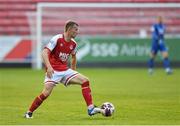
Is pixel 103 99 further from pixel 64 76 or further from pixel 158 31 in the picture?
pixel 158 31

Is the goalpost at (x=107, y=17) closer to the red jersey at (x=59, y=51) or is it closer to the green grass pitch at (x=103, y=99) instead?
the green grass pitch at (x=103, y=99)

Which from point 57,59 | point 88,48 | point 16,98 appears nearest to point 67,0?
point 88,48

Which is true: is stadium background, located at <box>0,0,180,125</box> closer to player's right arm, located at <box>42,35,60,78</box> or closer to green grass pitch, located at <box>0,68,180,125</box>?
green grass pitch, located at <box>0,68,180,125</box>

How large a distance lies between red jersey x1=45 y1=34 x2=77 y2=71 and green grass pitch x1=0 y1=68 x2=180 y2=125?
95 cm

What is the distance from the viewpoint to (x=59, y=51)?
1218 cm

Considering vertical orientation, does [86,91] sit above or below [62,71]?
below

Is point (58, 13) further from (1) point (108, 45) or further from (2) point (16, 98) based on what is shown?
(2) point (16, 98)

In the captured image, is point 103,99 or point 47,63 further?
point 103,99

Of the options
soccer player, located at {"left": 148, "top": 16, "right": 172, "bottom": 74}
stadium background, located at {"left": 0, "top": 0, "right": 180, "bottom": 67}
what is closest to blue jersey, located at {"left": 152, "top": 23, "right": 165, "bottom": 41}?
soccer player, located at {"left": 148, "top": 16, "right": 172, "bottom": 74}

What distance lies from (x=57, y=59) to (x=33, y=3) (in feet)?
67.9

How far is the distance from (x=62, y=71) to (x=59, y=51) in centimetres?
37

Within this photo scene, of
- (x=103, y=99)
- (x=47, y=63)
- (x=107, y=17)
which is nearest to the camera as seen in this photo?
(x=47, y=63)

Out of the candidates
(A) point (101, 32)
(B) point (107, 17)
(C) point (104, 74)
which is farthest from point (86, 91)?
(B) point (107, 17)

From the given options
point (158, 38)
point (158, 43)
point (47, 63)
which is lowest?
point (158, 43)
